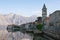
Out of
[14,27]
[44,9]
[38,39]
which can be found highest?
[44,9]

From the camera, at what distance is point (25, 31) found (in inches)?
476

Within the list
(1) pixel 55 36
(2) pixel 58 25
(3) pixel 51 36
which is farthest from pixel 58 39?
(2) pixel 58 25

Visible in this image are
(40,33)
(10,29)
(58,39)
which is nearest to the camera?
(58,39)

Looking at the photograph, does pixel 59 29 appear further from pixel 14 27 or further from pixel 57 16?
pixel 14 27

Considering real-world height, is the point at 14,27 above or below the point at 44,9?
below

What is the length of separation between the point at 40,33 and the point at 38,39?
1477 millimetres

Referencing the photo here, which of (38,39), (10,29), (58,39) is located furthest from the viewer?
(10,29)

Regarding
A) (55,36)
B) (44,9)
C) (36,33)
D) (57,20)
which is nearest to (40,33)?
(36,33)

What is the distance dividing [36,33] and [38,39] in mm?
1160

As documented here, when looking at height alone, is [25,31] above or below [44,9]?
below

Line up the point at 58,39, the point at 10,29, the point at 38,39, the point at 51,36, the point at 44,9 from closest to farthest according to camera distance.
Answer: the point at 58,39
the point at 51,36
the point at 38,39
the point at 10,29
the point at 44,9

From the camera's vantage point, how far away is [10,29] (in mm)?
12445

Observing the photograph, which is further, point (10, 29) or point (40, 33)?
point (10, 29)

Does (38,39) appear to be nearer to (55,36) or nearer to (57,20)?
(57,20)
